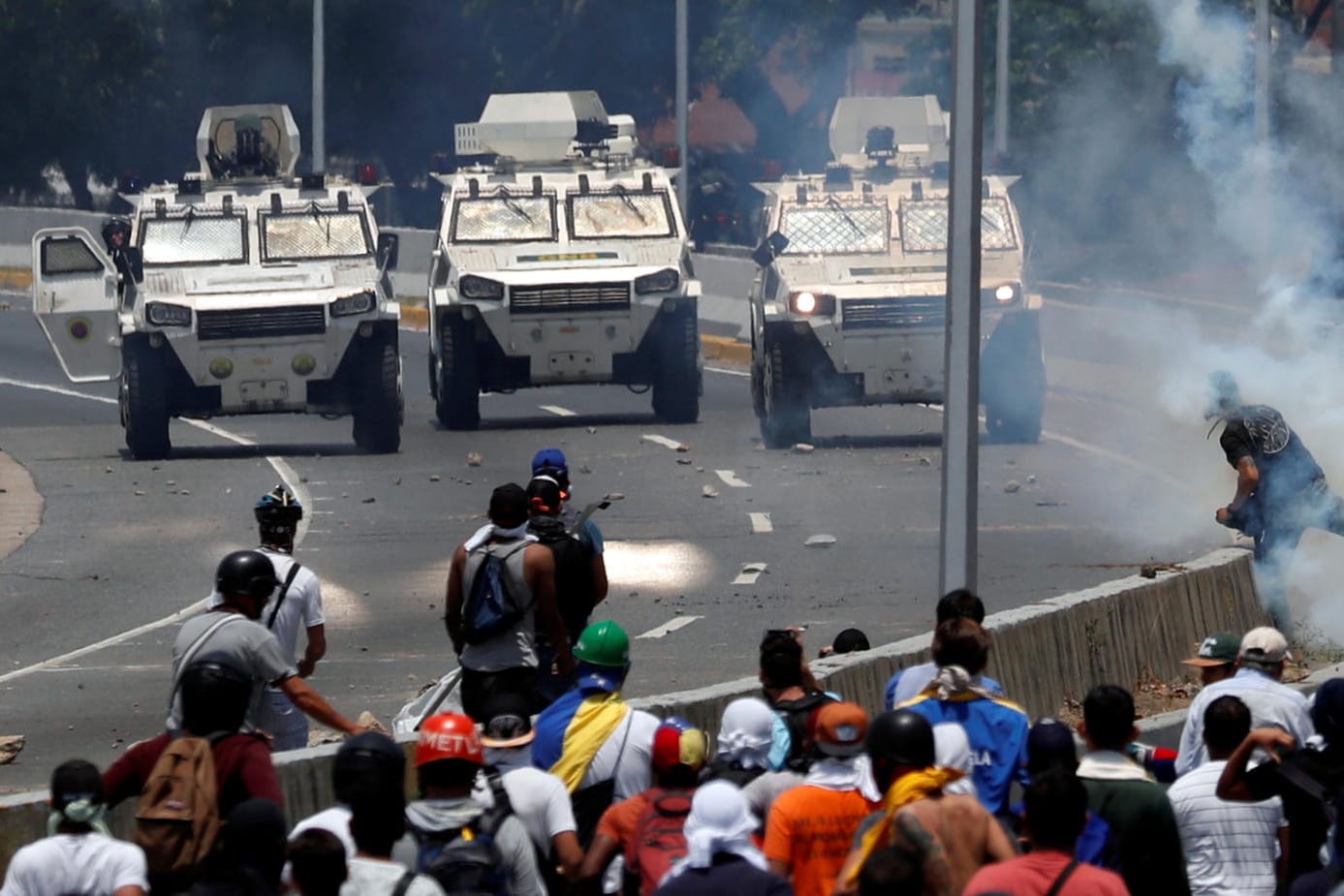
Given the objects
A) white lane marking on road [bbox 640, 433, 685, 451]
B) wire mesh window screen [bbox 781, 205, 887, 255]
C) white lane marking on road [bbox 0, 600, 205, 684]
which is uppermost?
wire mesh window screen [bbox 781, 205, 887, 255]

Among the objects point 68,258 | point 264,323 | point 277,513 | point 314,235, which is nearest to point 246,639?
point 277,513

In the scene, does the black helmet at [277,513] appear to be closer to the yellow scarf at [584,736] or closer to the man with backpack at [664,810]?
the yellow scarf at [584,736]

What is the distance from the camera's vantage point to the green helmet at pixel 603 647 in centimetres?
760

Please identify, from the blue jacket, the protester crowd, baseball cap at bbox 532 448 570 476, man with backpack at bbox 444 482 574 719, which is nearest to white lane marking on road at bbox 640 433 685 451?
baseball cap at bbox 532 448 570 476

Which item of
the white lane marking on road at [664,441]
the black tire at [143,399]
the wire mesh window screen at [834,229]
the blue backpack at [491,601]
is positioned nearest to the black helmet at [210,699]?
the blue backpack at [491,601]

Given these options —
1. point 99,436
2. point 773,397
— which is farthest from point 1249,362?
point 99,436

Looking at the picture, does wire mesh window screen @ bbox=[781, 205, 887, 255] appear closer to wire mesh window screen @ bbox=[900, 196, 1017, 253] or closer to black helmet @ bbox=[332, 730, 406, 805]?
wire mesh window screen @ bbox=[900, 196, 1017, 253]

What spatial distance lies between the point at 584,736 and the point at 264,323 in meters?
16.1

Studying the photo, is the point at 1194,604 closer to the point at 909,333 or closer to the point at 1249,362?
the point at 1249,362

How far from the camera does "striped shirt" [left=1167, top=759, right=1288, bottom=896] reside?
7.17m

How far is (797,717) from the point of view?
7441mm

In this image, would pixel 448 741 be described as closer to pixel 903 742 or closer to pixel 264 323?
pixel 903 742

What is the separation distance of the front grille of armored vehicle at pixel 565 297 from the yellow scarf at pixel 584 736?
Answer: 16752mm

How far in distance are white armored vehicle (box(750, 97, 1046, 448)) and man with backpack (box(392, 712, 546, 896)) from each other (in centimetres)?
1678
